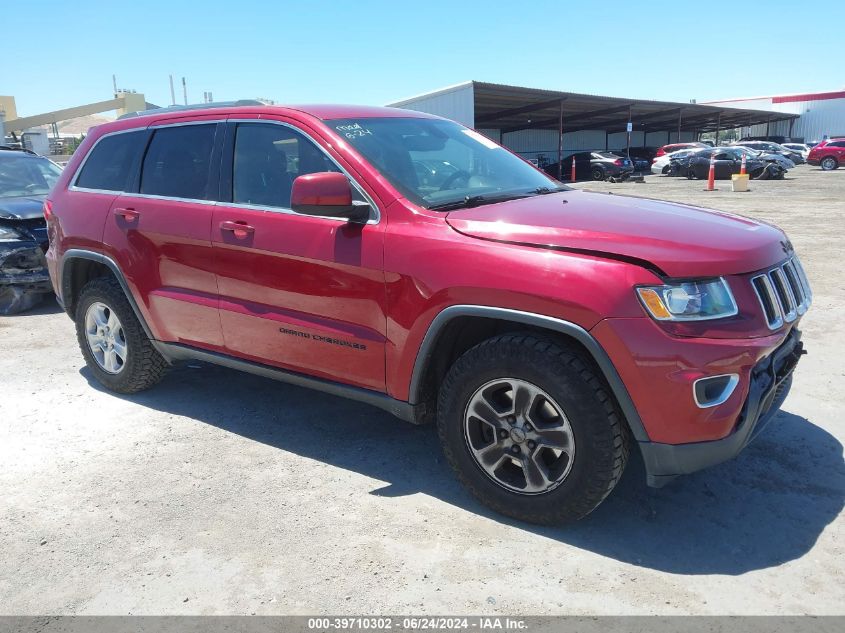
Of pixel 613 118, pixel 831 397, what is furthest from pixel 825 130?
pixel 831 397

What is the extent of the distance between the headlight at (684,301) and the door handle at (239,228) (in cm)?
205

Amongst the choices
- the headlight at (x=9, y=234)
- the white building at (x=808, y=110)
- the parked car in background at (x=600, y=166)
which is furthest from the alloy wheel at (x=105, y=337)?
the white building at (x=808, y=110)

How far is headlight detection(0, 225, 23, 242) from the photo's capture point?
22.7ft

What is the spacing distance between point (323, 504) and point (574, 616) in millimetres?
1310

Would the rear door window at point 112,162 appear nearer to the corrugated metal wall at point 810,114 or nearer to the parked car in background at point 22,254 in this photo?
the parked car in background at point 22,254

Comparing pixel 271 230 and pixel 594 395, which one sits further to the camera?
pixel 271 230

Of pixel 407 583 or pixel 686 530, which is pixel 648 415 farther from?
pixel 407 583

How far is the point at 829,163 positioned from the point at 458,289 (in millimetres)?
38374

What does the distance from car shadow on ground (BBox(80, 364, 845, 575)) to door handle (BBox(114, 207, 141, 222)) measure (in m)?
1.26

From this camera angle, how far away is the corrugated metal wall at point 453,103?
1011 inches

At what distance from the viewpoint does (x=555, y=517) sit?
2.86 metres

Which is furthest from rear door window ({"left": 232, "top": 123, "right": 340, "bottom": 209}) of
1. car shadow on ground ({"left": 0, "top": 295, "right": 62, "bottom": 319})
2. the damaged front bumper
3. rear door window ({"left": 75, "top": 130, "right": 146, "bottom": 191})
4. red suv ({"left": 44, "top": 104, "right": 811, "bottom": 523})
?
car shadow on ground ({"left": 0, "top": 295, "right": 62, "bottom": 319})

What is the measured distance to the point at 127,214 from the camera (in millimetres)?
4176

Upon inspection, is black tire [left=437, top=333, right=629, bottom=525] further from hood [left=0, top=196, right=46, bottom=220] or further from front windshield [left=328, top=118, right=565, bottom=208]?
hood [left=0, top=196, right=46, bottom=220]
